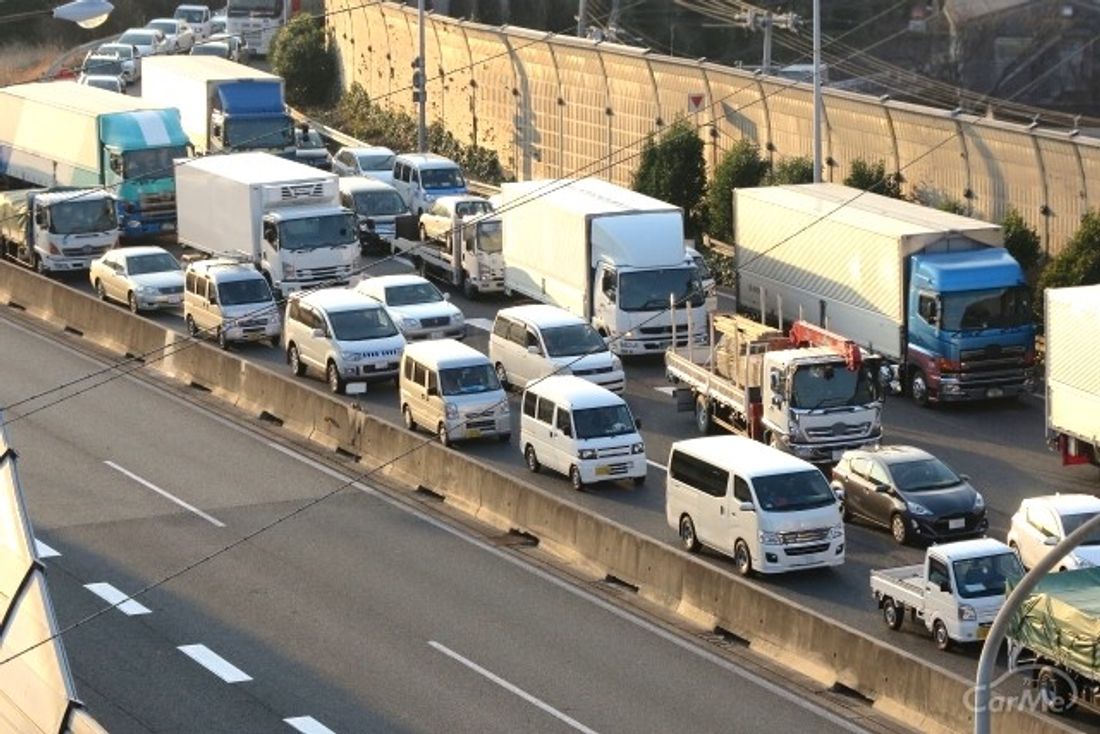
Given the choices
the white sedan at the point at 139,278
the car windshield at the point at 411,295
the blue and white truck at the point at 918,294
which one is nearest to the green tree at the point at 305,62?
the white sedan at the point at 139,278

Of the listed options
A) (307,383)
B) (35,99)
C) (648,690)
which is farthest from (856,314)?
(35,99)

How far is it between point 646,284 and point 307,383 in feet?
22.8

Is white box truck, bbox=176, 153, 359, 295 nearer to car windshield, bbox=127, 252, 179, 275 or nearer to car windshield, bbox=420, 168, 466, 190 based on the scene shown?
car windshield, bbox=127, 252, 179, 275

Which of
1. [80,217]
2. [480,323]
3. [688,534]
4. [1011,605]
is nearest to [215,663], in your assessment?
[688,534]

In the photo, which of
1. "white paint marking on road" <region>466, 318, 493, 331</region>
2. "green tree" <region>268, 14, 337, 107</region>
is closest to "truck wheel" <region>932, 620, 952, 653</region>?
"white paint marking on road" <region>466, 318, 493, 331</region>

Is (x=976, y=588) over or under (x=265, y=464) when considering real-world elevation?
over

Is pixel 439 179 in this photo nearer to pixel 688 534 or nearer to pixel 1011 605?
pixel 688 534

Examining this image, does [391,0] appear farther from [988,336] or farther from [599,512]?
[599,512]

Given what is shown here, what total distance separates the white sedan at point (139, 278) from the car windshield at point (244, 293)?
3.29m

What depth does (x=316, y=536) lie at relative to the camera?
38500 millimetres

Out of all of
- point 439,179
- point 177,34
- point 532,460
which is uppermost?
point 532,460

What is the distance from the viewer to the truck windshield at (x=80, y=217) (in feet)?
195

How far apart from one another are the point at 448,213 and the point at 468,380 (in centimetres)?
1517

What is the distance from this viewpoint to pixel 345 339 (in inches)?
1861
